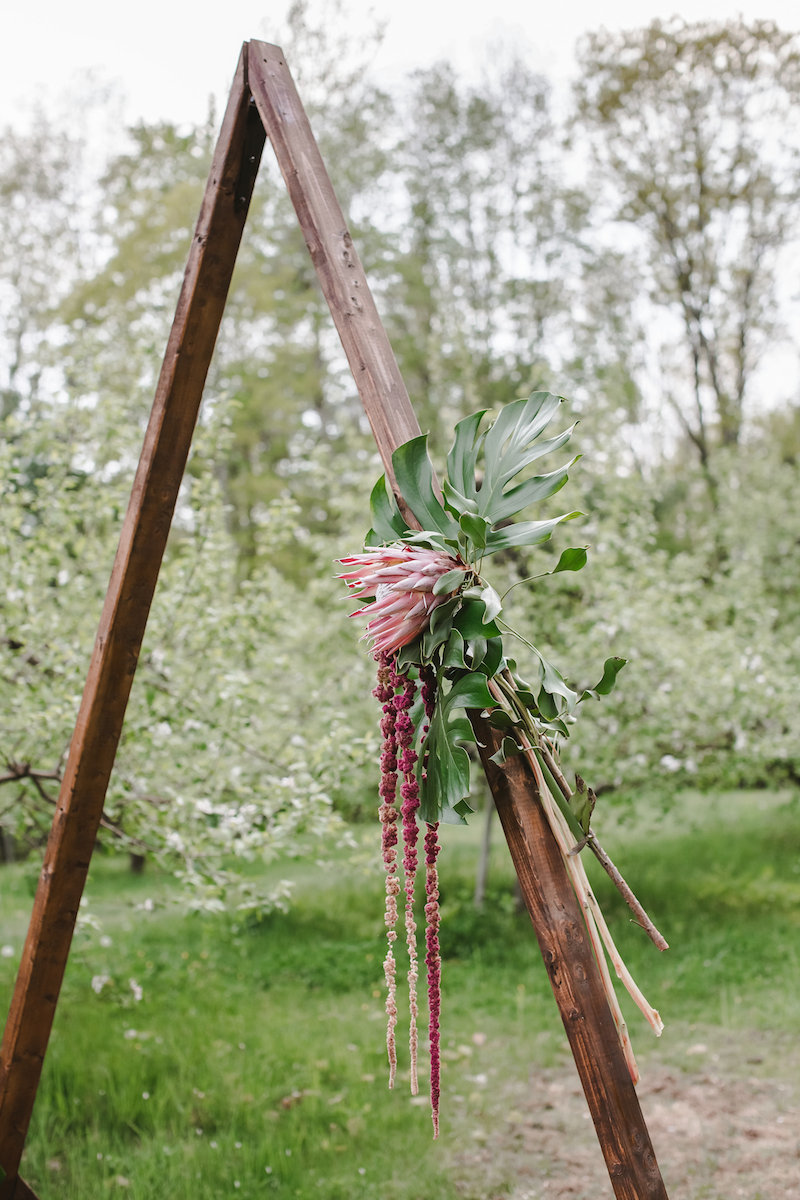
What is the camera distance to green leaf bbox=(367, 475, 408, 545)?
54.4 inches

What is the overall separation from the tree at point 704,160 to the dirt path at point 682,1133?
7195 mm

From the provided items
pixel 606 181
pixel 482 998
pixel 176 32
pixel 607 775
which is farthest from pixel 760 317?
pixel 482 998

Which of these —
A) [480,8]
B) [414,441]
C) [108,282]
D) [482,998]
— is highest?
[480,8]

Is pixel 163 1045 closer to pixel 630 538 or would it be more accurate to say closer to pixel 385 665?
pixel 385 665

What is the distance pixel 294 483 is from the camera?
11406 millimetres

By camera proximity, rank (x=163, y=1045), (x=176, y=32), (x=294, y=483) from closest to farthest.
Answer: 1. (x=163, y=1045)
2. (x=176, y=32)
3. (x=294, y=483)

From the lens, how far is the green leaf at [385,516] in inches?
54.4

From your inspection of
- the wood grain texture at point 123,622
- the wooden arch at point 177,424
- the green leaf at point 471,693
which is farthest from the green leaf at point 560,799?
the wood grain texture at point 123,622

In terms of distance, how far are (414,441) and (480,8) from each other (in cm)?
1141

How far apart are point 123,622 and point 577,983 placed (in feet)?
4.18

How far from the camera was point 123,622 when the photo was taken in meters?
2.00

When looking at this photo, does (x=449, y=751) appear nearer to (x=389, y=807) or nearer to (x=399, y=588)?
(x=389, y=807)

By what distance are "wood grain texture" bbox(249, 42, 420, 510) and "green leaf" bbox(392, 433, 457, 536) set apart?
42mm

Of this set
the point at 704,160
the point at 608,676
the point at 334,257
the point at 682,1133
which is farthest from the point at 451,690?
the point at 704,160
